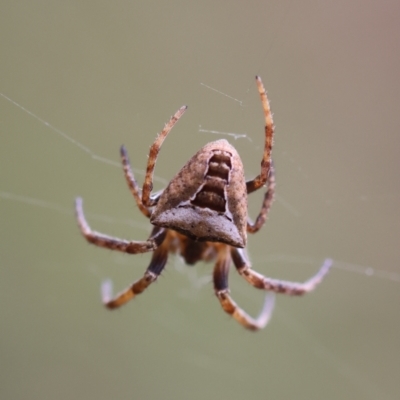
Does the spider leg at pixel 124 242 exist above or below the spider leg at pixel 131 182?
below

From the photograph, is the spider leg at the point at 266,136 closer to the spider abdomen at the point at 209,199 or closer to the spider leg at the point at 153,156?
the spider abdomen at the point at 209,199

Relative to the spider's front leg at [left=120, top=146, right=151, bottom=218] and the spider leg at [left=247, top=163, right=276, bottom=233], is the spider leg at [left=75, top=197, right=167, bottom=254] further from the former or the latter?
the spider leg at [left=247, top=163, right=276, bottom=233]

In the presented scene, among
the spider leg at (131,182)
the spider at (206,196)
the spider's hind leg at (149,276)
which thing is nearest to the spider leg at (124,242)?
the spider at (206,196)

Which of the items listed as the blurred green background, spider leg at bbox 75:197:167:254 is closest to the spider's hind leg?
spider leg at bbox 75:197:167:254

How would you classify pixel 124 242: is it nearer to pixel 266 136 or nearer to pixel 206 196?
pixel 206 196

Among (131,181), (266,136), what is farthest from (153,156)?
(266,136)

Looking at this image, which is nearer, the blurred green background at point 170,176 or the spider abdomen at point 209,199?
the spider abdomen at point 209,199

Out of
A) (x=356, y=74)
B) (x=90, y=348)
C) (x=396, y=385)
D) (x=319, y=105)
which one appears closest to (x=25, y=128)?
(x=90, y=348)
